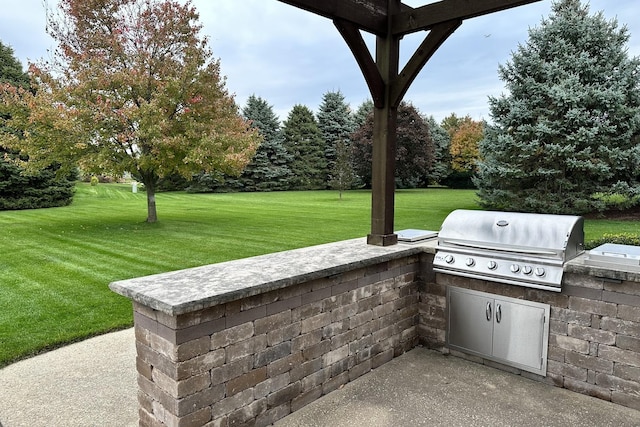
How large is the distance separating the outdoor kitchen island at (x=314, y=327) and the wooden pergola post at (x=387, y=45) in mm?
482

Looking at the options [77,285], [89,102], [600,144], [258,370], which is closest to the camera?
[258,370]

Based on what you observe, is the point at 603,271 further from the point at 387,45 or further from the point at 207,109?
the point at 207,109

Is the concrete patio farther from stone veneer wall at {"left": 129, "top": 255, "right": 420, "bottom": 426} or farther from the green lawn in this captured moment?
the green lawn

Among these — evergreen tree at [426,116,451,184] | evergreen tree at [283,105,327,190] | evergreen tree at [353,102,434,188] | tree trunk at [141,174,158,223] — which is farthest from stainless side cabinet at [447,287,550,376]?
evergreen tree at [426,116,451,184]

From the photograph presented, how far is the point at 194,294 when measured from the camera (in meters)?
1.90

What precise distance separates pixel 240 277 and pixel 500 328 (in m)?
1.85

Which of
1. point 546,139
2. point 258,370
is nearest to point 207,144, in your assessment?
point 258,370

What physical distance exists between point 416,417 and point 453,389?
1.48 ft

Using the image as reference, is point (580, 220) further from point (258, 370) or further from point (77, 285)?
point (77, 285)

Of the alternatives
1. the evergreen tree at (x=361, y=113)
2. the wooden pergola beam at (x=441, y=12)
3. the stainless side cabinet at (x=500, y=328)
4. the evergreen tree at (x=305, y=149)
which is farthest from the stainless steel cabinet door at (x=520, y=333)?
the evergreen tree at (x=361, y=113)

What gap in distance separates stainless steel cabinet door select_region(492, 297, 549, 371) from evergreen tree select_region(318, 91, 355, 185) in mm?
23987

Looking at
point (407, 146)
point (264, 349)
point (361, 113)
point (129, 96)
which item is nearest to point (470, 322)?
point (264, 349)

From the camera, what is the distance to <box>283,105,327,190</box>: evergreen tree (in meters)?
25.6

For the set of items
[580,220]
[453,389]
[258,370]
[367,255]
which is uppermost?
[580,220]
